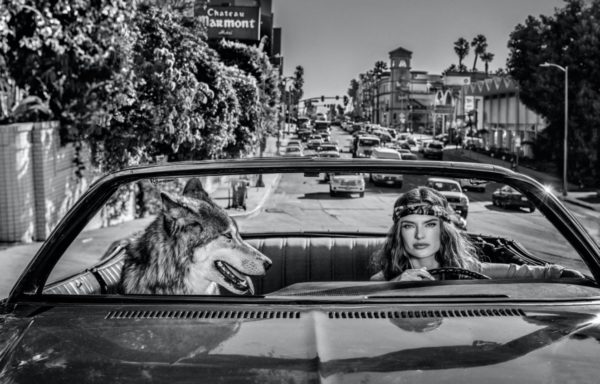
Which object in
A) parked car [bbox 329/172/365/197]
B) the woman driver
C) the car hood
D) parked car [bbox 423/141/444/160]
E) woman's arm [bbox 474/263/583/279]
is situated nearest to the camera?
the car hood

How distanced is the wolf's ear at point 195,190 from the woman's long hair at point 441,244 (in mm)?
1186

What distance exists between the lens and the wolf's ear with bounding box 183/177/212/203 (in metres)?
3.13

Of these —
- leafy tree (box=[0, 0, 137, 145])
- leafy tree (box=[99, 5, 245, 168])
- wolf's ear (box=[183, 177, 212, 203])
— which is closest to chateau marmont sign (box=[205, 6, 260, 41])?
leafy tree (box=[99, 5, 245, 168])

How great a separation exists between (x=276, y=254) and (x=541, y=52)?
54.7m

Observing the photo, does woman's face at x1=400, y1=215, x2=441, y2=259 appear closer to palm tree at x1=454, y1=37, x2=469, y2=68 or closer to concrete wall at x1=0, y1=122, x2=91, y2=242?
concrete wall at x1=0, y1=122, x2=91, y2=242

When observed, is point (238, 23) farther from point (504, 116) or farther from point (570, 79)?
point (504, 116)

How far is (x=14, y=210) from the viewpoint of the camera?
17344 millimetres

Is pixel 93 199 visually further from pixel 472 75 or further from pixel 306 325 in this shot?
pixel 472 75

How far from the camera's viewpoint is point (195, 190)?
10.3 feet

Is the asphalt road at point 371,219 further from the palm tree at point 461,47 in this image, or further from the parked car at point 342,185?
the palm tree at point 461,47

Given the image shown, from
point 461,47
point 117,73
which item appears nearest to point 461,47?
point 461,47

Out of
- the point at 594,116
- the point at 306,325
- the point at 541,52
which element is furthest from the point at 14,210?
the point at 541,52

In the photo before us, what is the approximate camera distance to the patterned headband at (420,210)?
12.5ft

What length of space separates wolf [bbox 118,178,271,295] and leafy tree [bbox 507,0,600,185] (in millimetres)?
48138
